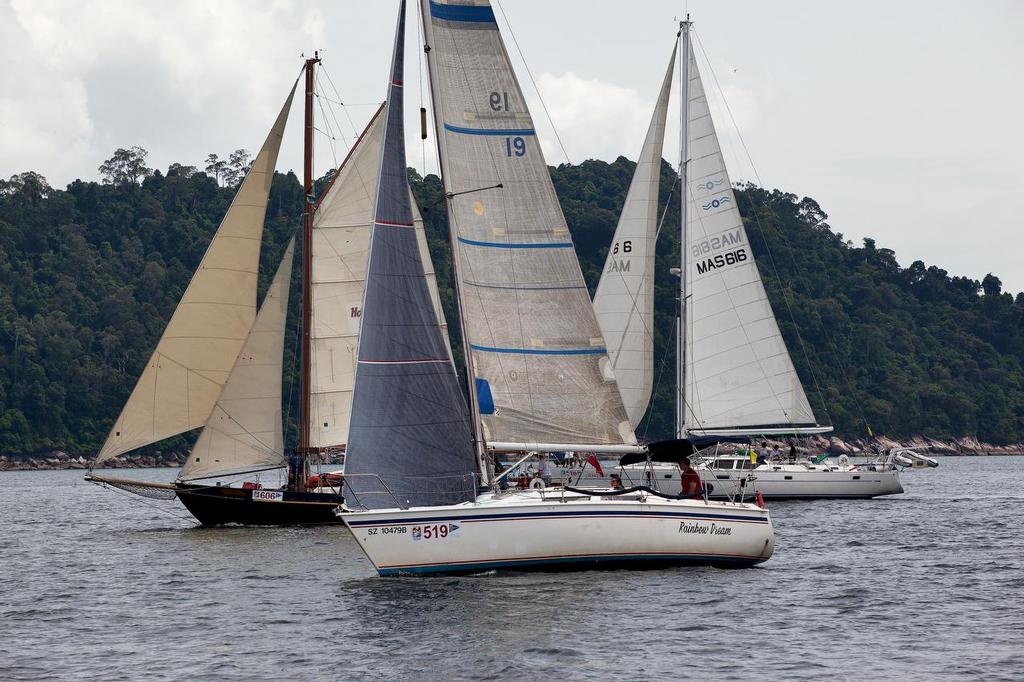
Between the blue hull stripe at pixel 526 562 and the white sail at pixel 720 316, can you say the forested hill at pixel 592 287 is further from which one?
the blue hull stripe at pixel 526 562

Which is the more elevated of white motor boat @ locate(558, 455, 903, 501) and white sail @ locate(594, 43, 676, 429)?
white sail @ locate(594, 43, 676, 429)

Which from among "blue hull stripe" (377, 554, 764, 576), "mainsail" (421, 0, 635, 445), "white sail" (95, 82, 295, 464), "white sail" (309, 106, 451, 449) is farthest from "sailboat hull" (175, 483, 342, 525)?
"mainsail" (421, 0, 635, 445)

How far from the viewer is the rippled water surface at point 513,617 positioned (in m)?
19.0

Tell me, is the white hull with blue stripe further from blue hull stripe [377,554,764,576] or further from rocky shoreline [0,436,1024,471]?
rocky shoreline [0,436,1024,471]

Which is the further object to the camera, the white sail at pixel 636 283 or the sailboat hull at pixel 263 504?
the white sail at pixel 636 283

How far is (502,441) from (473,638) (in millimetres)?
5592

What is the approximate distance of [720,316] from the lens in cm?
4672

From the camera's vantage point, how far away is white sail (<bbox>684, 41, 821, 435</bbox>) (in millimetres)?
46781

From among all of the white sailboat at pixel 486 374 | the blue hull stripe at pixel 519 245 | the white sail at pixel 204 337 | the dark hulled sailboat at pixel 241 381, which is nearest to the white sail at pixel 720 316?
the dark hulled sailboat at pixel 241 381

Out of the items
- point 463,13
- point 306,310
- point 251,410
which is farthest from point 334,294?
point 463,13

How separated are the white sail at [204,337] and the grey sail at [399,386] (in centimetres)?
1432

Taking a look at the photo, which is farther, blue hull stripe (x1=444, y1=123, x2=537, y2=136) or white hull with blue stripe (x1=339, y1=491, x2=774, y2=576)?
blue hull stripe (x1=444, y1=123, x2=537, y2=136)

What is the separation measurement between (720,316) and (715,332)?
0.55m

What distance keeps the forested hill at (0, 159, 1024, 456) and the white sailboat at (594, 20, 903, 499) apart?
234 feet
